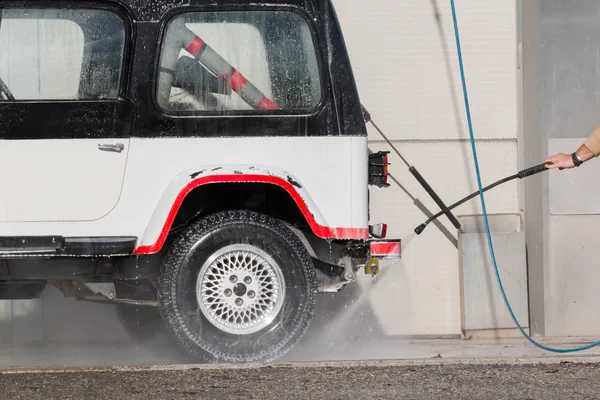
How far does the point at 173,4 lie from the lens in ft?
23.9

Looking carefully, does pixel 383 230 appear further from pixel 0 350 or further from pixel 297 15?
pixel 0 350

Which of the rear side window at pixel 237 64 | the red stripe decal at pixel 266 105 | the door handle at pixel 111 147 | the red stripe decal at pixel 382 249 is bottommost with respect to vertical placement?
the red stripe decal at pixel 382 249

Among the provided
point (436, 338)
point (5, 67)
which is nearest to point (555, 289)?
point (436, 338)

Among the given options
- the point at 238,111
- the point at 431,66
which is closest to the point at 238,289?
the point at 238,111

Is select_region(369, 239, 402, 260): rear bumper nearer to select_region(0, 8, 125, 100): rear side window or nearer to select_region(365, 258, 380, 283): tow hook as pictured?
select_region(365, 258, 380, 283): tow hook

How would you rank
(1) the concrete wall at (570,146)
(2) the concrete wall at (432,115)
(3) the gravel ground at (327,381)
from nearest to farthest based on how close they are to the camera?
1. (3) the gravel ground at (327,381)
2. (1) the concrete wall at (570,146)
3. (2) the concrete wall at (432,115)

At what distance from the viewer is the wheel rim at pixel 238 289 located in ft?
23.1

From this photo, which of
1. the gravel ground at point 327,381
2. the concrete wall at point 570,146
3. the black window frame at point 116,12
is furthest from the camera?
the concrete wall at point 570,146

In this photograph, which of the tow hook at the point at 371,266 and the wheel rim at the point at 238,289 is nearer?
the wheel rim at the point at 238,289

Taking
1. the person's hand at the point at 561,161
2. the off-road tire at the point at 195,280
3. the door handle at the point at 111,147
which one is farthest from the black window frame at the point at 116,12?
the person's hand at the point at 561,161

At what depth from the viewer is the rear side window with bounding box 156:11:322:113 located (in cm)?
721

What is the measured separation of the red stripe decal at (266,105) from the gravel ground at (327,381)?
182 cm

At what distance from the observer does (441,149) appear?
34.4ft

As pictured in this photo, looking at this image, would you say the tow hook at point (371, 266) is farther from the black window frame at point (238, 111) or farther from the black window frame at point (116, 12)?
the black window frame at point (116, 12)
